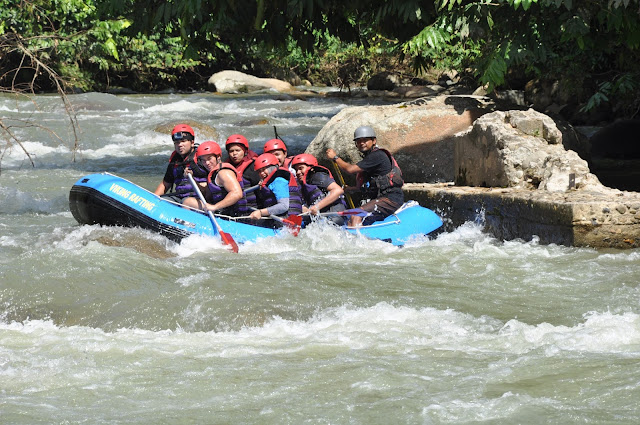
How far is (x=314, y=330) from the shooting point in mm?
5676

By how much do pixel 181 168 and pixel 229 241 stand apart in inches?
52.5

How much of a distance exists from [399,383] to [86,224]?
495 cm

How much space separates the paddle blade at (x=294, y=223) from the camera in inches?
341

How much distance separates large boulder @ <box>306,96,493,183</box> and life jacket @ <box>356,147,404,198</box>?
1.69 meters

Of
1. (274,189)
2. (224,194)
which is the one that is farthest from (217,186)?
(274,189)

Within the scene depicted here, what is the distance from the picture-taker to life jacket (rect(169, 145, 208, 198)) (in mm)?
9031

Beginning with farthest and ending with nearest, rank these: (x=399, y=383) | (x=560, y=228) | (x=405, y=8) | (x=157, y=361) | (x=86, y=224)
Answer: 1. (x=405, y=8)
2. (x=86, y=224)
3. (x=560, y=228)
4. (x=157, y=361)
5. (x=399, y=383)

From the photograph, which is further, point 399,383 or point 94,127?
point 94,127

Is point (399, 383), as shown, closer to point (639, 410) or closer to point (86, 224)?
point (639, 410)

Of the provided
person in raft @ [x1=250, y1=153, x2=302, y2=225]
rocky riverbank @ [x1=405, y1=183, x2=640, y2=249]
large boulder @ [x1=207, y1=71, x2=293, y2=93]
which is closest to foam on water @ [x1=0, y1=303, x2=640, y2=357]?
rocky riverbank @ [x1=405, y1=183, x2=640, y2=249]

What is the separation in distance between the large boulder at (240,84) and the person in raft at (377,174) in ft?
63.8

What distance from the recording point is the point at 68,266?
698 centimetres

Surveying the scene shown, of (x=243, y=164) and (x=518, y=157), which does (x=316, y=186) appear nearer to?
(x=243, y=164)

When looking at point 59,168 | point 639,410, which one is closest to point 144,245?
point 639,410
